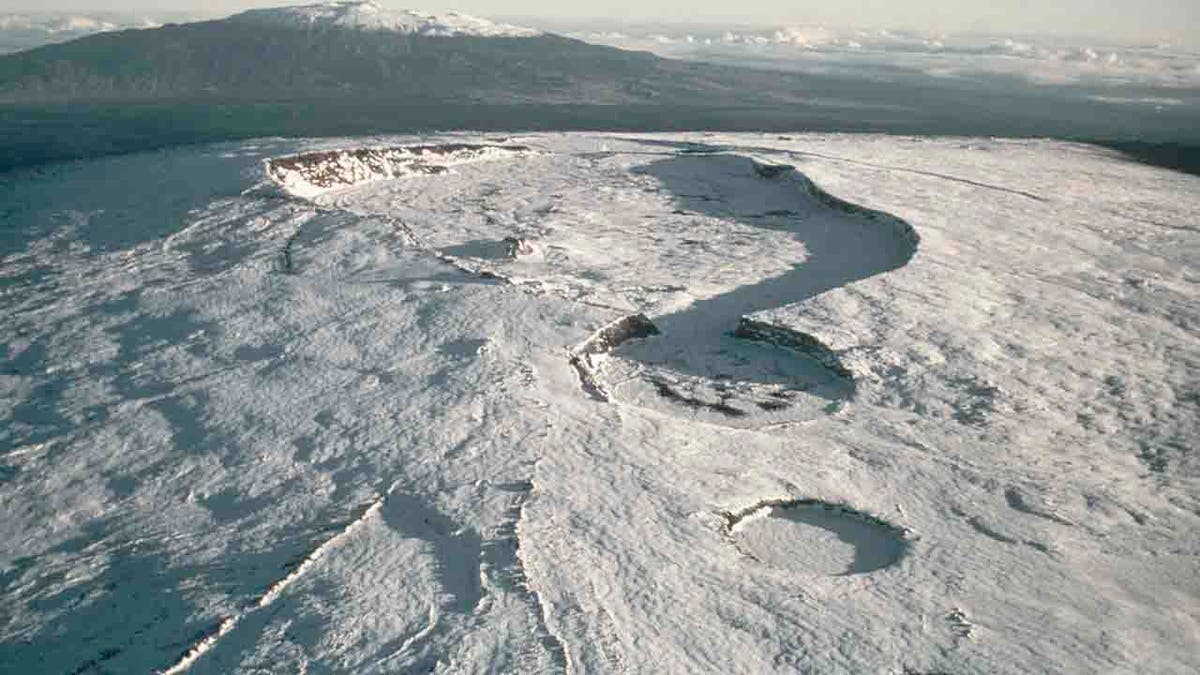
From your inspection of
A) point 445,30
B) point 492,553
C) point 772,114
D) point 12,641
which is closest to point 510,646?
point 492,553

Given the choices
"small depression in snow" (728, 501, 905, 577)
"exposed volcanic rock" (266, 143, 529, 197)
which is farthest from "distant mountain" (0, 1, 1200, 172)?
"small depression in snow" (728, 501, 905, 577)

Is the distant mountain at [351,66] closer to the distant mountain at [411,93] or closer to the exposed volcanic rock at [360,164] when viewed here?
the distant mountain at [411,93]

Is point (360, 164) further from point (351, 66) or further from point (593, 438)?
point (351, 66)

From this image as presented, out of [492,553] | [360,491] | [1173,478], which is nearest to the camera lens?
[492,553]

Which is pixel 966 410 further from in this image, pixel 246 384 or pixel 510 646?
pixel 246 384

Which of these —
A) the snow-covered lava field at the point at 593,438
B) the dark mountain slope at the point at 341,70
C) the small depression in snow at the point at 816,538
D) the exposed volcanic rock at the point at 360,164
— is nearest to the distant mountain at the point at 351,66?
→ the dark mountain slope at the point at 341,70

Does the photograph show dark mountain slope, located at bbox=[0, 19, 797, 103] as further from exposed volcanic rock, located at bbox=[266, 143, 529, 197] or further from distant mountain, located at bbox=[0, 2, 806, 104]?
exposed volcanic rock, located at bbox=[266, 143, 529, 197]
